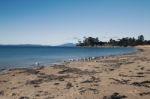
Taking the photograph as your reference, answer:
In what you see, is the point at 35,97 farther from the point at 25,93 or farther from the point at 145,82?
the point at 145,82

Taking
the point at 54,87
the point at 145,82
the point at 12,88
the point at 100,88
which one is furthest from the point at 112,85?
the point at 12,88

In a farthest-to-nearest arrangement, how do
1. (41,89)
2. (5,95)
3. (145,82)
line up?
(145,82) < (41,89) < (5,95)

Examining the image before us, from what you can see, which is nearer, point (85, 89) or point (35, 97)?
point (35, 97)

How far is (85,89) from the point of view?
1534 centimetres

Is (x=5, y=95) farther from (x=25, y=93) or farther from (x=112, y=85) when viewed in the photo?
(x=112, y=85)

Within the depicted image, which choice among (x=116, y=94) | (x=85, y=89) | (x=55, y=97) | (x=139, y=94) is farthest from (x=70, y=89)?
(x=139, y=94)

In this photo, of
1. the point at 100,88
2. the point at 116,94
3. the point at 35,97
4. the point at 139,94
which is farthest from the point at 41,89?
the point at 139,94

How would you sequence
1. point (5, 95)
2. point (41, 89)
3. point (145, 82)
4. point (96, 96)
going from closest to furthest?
point (96, 96), point (5, 95), point (41, 89), point (145, 82)

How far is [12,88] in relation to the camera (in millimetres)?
16953

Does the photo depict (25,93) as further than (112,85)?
No

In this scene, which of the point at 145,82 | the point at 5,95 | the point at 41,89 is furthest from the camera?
the point at 145,82

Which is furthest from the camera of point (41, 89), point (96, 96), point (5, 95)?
point (41, 89)

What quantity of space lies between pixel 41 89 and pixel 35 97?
216 centimetres

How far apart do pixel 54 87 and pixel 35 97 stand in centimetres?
283
